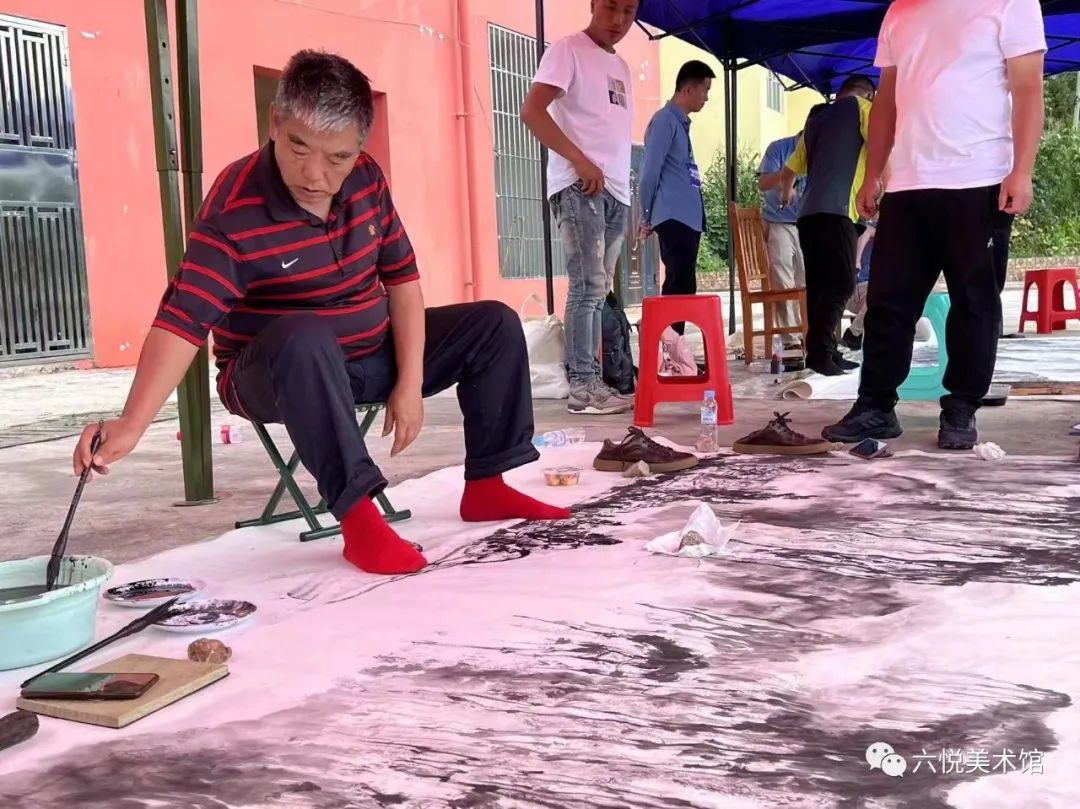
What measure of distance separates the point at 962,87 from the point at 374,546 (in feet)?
6.87

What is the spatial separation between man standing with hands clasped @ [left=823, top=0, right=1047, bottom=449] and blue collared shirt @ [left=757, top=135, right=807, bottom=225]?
297 centimetres

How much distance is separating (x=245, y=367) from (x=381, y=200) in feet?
1.44

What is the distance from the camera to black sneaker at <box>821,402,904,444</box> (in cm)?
308

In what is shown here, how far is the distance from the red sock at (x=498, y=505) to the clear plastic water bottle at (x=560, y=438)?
0.95 m

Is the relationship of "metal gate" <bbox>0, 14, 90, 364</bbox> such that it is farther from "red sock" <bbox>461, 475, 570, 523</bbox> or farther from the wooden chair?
"red sock" <bbox>461, 475, 570, 523</bbox>

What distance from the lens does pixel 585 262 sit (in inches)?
155

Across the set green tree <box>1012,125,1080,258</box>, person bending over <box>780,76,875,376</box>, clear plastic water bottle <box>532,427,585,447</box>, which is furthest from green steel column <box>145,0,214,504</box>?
green tree <box>1012,125,1080,258</box>

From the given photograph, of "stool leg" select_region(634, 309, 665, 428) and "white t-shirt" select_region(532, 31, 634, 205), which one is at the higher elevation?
"white t-shirt" select_region(532, 31, 634, 205)

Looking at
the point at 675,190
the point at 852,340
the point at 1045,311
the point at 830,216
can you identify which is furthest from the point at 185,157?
the point at 1045,311

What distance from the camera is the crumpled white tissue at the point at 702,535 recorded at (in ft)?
6.33

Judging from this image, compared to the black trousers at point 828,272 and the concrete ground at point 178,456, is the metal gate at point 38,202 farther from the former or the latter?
the black trousers at point 828,272

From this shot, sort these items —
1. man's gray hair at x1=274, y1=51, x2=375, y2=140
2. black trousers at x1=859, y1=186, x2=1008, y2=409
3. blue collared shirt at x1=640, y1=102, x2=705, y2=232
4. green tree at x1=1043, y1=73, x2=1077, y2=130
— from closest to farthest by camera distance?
man's gray hair at x1=274, y1=51, x2=375, y2=140
black trousers at x1=859, y1=186, x2=1008, y2=409
blue collared shirt at x1=640, y1=102, x2=705, y2=232
green tree at x1=1043, y1=73, x2=1077, y2=130

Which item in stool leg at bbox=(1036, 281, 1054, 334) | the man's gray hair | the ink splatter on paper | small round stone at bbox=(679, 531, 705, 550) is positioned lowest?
the ink splatter on paper

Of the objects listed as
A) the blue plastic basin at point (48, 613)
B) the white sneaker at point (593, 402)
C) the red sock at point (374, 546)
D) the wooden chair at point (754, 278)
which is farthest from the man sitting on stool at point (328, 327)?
the wooden chair at point (754, 278)
